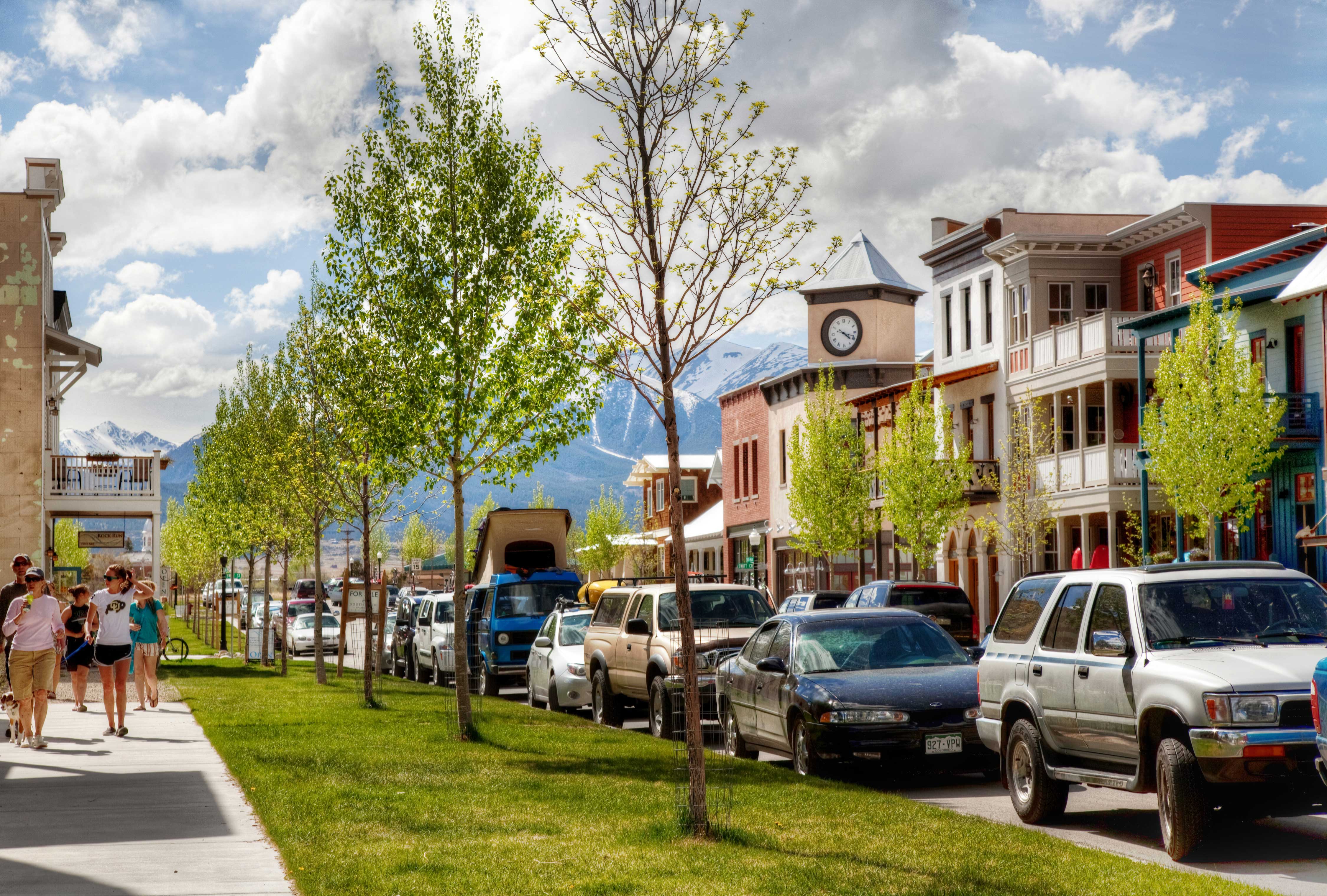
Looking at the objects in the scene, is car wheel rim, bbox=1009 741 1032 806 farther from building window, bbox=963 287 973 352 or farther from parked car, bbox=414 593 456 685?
building window, bbox=963 287 973 352

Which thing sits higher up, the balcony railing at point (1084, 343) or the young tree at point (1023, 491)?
the balcony railing at point (1084, 343)

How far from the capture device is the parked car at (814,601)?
27453mm

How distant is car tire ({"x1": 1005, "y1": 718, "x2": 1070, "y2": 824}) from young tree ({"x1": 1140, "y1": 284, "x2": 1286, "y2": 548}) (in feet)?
62.0

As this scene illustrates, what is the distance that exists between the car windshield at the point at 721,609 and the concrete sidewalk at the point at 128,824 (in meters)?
5.53

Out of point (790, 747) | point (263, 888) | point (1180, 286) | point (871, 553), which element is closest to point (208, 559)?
point (871, 553)

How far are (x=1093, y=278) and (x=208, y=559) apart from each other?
44142mm

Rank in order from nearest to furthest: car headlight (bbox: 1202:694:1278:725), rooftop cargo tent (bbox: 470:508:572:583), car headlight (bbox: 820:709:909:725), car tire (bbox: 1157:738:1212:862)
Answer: car headlight (bbox: 1202:694:1278:725) → car tire (bbox: 1157:738:1212:862) → car headlight (bbox: 820:709:909:725) → rooftop cargo tent (bbox: 470:508:572:583)

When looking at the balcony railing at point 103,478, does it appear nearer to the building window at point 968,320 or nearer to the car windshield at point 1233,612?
the building window at point 968,320

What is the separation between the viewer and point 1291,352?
30.4m

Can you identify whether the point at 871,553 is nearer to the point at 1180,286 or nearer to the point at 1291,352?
the point at 1180,286

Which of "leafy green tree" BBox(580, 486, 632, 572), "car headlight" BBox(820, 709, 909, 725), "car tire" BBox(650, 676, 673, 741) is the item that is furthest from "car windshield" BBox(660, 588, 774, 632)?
"leafy green tree" BBox(580, 486, 632, 572)

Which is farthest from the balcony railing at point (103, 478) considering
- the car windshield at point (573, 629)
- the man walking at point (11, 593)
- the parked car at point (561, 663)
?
the car windshield at point (573, 629)

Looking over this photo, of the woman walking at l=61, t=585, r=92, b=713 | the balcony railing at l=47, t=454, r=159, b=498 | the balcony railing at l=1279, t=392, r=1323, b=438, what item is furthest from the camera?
the balcony railing at l=47, t=454, r=159, b=498

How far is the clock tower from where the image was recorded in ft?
185
